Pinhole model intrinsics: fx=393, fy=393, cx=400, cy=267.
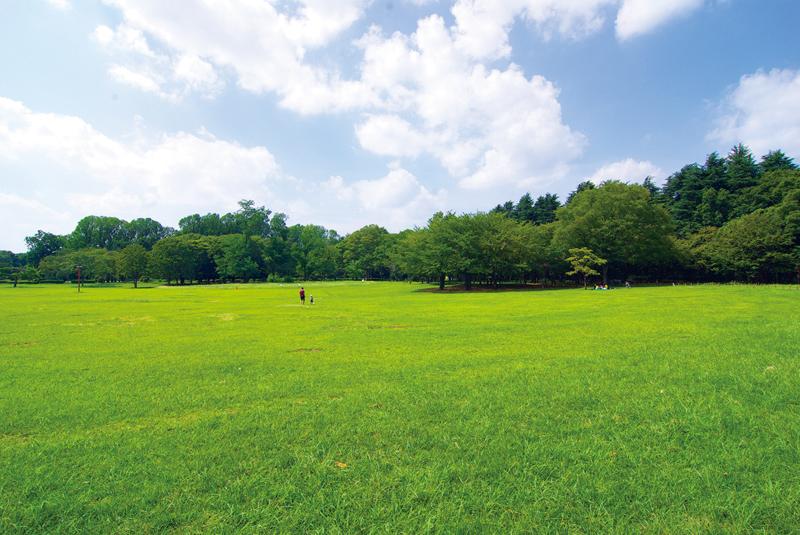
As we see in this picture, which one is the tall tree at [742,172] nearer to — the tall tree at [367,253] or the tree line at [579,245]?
the tree line at [579,245]

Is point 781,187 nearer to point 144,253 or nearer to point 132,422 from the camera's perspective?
point 132,422

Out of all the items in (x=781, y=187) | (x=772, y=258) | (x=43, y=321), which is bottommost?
(x=43, y=321)

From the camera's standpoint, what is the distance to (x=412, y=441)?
5.61 metres

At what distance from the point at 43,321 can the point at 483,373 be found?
26.5m

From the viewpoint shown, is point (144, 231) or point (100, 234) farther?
point (144, 231)

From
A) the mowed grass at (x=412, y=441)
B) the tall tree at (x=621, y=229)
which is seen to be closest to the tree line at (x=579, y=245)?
the tall tree at (x=621, y=229)

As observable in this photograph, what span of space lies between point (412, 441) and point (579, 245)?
6555cm

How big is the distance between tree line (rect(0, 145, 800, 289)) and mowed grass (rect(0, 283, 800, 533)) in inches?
2080

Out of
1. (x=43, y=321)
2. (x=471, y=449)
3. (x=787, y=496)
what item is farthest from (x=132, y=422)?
(x=43, y=321)

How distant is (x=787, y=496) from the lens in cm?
407

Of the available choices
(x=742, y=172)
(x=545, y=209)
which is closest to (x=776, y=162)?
(x=742, y=172)

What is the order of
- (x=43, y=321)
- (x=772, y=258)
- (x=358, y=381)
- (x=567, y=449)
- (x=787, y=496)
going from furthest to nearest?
(x=772, y=258) → (x=43, y=321) → (x=358, y=381) → (x=567, y=449) → (x=787, y=496)

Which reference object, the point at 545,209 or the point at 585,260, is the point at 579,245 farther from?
the point at 545,209

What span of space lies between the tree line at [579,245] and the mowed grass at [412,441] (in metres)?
52.8
